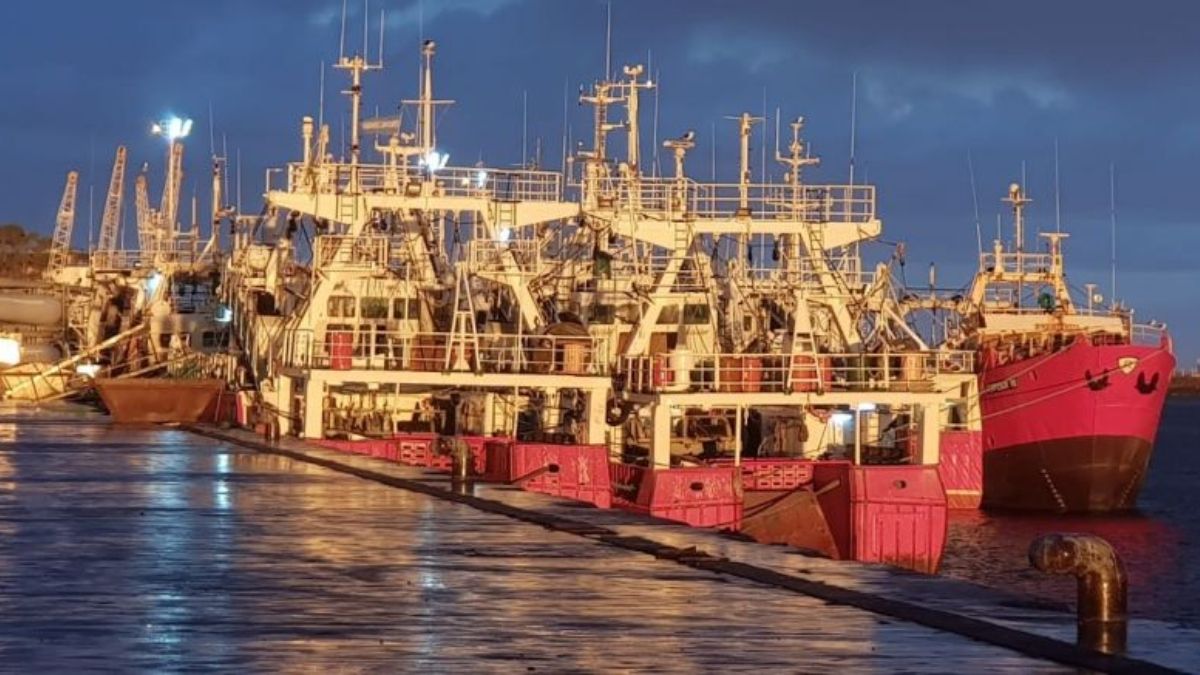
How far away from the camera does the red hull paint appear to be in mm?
66562

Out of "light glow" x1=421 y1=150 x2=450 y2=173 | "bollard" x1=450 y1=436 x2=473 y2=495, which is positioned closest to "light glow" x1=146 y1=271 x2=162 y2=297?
"light glow" x1=421 y1=150 x2=450 y2=173

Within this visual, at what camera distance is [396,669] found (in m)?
11.9

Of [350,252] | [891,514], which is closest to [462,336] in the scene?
[350,252]

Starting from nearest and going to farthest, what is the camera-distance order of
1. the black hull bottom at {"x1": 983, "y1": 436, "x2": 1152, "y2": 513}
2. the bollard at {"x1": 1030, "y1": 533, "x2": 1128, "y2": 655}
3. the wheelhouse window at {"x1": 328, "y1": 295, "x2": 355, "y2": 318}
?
1. the bollard at {"x1": 1030, "y1": 533, "x2": 1128, "y2": 655}
2. the wheelhouse window at {"x1": 328, "y1": 295, "x2": 355, "y2": 318}
3. the black hull bottom at {"x1": 983, "y1": 436, "x2": 1152, "y2": 513}

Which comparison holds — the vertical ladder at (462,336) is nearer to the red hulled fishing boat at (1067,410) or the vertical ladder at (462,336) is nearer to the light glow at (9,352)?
the red hulled fishing boat at (1067,410)

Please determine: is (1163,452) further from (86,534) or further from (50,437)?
(86,534)

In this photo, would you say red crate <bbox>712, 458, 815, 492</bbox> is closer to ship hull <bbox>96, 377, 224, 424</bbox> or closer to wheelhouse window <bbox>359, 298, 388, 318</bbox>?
wheelhouse window <bbox>359, 298, 388, 318</bbox>

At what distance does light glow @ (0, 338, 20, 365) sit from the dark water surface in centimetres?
4438

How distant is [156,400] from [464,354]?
11.7 metres

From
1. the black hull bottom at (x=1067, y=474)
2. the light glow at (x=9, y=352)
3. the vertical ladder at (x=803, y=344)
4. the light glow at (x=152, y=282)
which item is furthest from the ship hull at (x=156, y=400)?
the light glow at (x=9, y=352)

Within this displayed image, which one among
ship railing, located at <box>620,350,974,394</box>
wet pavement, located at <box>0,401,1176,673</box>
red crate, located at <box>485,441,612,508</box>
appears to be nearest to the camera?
wet pavement, located at <box>0,401,1176,673</box>

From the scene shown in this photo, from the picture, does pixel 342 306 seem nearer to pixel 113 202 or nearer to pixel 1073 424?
pixel 1073 424

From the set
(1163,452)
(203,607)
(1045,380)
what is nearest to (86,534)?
(203,607)

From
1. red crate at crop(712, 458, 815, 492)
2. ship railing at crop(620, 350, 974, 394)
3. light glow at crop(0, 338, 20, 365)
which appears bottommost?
red crate at crop(712, 458, 815, 492)
